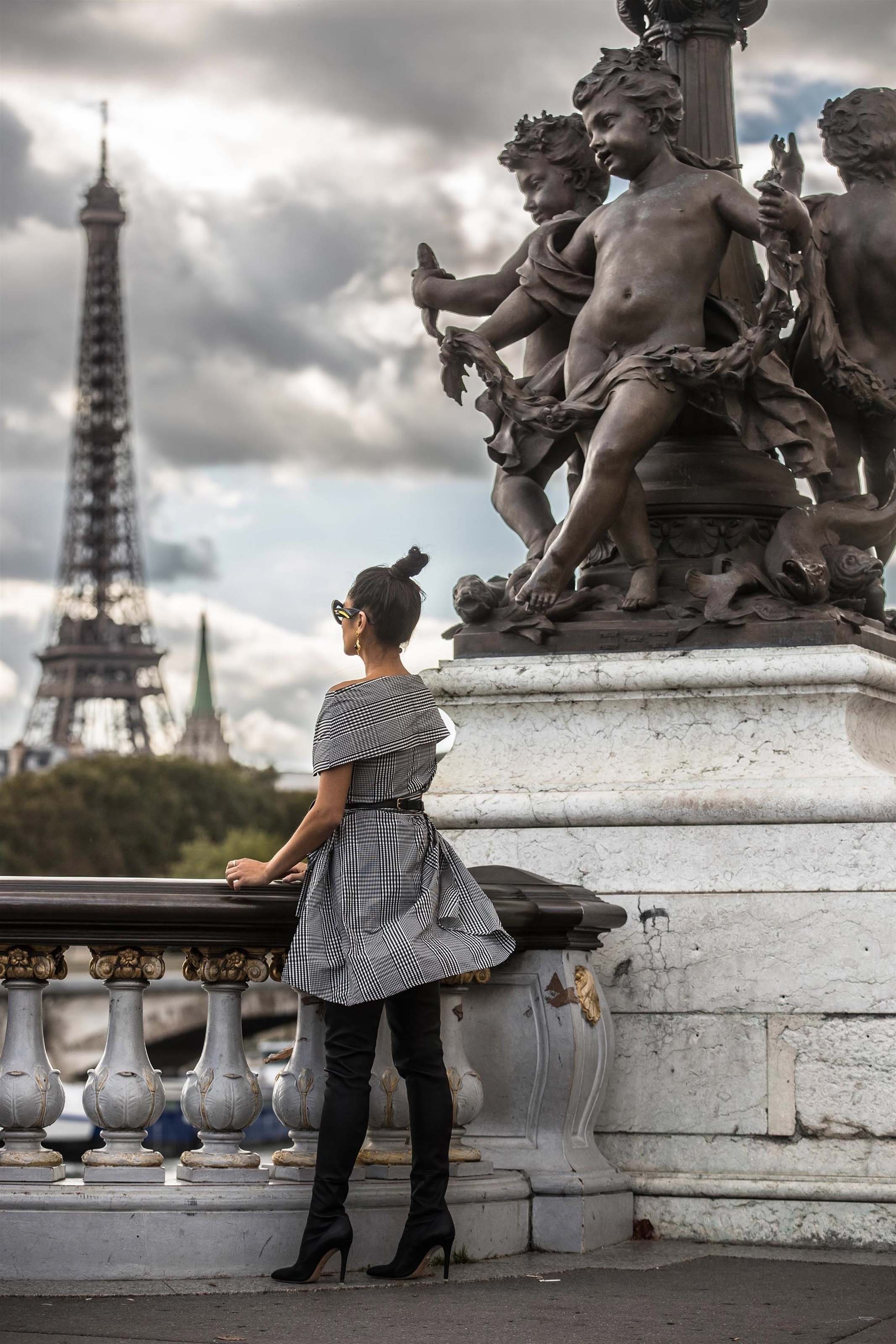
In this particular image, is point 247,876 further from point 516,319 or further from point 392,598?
point 516,319

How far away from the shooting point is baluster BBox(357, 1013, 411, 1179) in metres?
6.17

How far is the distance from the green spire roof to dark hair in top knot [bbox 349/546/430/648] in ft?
453

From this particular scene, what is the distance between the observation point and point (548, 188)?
8.59 metres

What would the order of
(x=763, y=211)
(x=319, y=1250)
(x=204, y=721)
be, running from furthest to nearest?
(x=204, y=721) → (x=763, y=211) → (x=319, y=1250)

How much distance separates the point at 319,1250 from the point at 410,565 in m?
1.88

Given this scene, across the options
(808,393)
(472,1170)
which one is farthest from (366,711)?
(808,393)

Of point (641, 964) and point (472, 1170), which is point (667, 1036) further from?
point (472, 1170)

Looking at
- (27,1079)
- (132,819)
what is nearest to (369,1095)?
(27,1079)

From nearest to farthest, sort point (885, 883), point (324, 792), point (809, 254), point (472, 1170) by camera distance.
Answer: point (324, 792)
point (472, 1170)
point (885, 883)
point (809, 254)

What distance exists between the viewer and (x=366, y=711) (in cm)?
596

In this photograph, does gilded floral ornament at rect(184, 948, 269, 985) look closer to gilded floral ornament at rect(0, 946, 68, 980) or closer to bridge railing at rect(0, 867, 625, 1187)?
bridge railing at rect(0, 867, 625, 1187)

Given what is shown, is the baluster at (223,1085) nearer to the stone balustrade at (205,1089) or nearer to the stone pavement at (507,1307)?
the stone balustrade at (205,1089)

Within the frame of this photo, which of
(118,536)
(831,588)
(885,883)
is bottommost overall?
(885,883)

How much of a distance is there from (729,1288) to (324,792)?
5.68 feet
